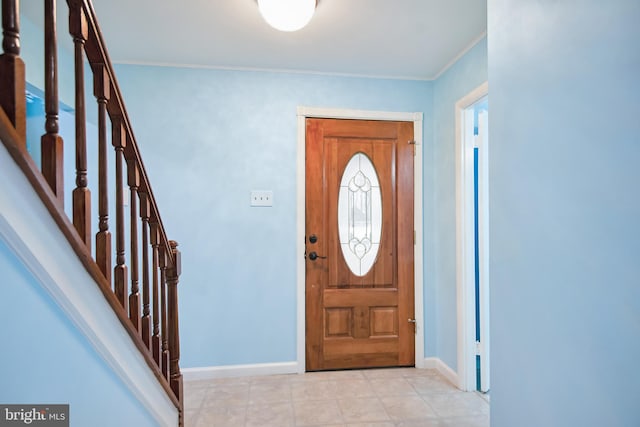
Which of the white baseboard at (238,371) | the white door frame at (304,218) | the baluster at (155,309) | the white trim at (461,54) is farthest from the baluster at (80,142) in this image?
the white trim at (461,54)

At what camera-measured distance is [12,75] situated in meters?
0.70

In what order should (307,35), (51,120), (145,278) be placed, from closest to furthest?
(51,120) → (145,278) → (307,35)

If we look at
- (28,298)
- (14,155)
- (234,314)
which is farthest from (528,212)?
(234,314)

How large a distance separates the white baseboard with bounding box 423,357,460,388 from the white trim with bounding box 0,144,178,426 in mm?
2065

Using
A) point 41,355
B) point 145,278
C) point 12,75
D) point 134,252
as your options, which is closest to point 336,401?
point 145,278

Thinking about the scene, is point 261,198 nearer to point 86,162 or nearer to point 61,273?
point 86,162

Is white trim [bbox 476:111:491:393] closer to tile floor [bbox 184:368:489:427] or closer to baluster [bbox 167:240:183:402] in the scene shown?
tile floor [bbox 184:368:489:427]

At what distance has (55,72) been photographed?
33.6 inches

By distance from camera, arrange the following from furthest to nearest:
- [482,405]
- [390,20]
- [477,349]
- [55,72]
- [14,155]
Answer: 1. [477,349]
2. [482,405]
3. [390,20]
4. [55,72]
5. [14,155]

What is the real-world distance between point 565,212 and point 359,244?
5.93 feet

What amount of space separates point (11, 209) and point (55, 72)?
37 cm

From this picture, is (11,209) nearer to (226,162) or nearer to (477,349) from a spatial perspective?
(226,162)

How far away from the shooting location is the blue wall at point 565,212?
809mm

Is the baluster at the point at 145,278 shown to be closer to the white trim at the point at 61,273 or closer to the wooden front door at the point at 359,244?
the white trim at the point at 61,273
